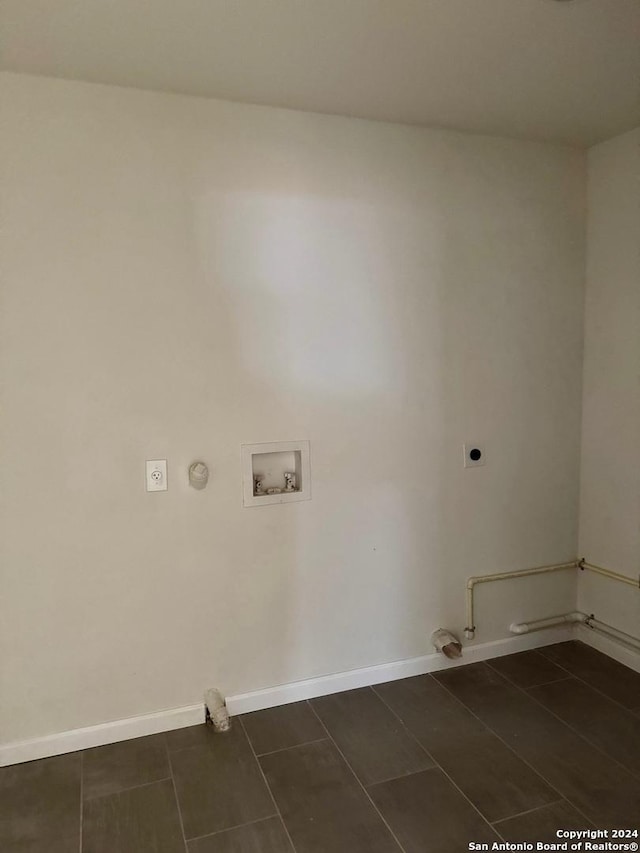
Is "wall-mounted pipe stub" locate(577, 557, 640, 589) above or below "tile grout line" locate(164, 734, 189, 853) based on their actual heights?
above

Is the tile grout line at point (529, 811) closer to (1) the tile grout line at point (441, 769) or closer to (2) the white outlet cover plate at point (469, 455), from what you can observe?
(1) the tile grout line at point (441, 769)

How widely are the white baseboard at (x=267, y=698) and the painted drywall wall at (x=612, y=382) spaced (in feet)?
1.56

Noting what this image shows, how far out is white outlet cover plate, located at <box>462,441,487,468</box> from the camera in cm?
266

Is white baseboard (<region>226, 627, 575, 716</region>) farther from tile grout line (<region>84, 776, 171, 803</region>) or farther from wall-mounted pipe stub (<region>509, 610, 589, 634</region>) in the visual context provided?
tile grout line (<region>84, 776, 171, 803</region>)

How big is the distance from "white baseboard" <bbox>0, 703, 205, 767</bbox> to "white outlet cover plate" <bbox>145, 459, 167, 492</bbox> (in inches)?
34.9

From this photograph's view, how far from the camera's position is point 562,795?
6.18 feet

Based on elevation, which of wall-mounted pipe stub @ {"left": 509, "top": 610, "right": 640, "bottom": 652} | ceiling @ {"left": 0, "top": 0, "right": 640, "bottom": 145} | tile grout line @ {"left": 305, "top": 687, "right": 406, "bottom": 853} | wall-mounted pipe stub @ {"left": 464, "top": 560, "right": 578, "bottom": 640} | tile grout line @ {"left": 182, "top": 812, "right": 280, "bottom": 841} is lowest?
tile grout line @ {"left": 182, "top": 812, "right": 280, "bottom": 841}

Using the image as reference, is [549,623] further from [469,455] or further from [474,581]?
[469,455]

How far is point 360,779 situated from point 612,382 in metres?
2.04

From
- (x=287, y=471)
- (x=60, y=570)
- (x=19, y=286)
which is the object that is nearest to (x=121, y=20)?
(x=19, y=286)

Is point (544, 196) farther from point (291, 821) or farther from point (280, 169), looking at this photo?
point (291, 821)

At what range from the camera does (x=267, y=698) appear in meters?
2.39

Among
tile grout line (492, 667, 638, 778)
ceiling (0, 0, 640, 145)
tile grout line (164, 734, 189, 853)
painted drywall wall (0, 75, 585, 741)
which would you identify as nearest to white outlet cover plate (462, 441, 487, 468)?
painted drywall wall (0, 75, 585, 741)

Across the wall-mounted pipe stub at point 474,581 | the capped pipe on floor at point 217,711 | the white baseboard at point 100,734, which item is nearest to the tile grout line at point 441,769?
the wall-mounted pipe stub at point 474,581
